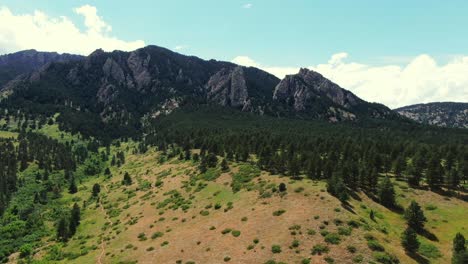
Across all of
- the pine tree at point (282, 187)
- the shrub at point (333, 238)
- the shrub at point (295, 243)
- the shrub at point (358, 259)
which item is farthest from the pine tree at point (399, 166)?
the shrub at point (295, 243)

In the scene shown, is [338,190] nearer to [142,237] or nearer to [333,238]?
[333,238]

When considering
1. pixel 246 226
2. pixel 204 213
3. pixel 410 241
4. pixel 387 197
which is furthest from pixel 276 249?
pixel 387 197

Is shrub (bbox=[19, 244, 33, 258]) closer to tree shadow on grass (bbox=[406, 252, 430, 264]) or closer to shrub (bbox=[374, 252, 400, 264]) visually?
shrub (bbox=[374, 252, 400, 264])

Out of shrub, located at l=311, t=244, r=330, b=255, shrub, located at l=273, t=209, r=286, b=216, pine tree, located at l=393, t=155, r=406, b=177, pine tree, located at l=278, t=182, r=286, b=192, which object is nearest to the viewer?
shrub, located at l=311, t=244, r=330, b=255

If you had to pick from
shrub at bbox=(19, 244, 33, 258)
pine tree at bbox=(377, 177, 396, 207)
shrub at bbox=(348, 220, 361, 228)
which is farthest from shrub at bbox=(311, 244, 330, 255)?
shrub at bbox=(19, 244, 33, 258)

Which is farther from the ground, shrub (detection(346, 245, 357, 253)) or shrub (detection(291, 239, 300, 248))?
shrub (detection(346, 245, 357, 253))

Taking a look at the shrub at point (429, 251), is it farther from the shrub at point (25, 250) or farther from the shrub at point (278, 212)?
the shrub at point (25, 250)
